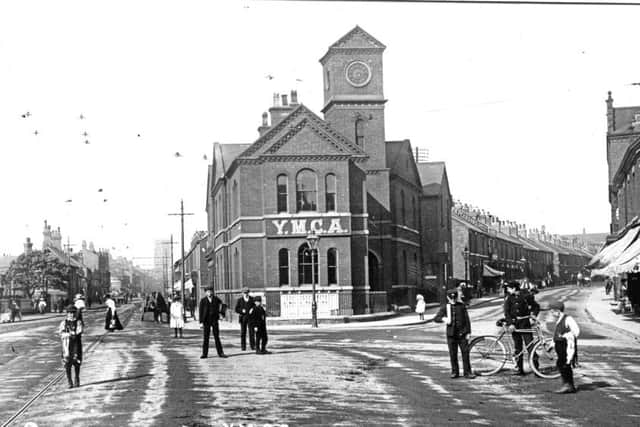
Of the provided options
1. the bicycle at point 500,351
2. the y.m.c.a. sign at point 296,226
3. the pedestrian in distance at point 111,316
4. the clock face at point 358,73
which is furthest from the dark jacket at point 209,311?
the clock face at point 358,73

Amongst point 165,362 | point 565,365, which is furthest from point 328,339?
point 565,365

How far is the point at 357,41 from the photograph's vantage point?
1989 inches

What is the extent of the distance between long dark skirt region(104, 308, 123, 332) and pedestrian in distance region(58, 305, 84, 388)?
2009 centimetres

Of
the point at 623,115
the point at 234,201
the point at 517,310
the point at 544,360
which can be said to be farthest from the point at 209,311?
the point at 623,115

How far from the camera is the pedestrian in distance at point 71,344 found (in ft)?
50.2

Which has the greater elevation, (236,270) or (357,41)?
(357,41)

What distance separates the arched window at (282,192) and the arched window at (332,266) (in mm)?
3216

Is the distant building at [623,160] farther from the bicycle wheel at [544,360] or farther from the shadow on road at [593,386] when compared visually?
the shadow on road at [593,386]

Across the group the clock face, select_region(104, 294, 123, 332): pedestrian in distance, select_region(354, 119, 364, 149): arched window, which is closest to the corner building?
the clock face

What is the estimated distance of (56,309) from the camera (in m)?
85.4

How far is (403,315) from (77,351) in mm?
34516

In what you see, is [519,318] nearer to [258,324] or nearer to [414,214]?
[258,324]

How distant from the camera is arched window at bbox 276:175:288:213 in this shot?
44.2m

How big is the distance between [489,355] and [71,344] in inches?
301
